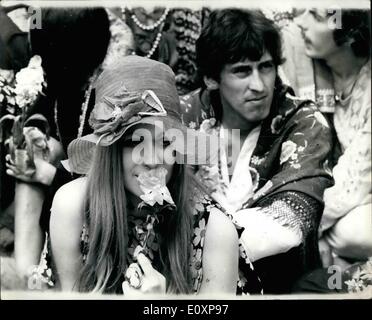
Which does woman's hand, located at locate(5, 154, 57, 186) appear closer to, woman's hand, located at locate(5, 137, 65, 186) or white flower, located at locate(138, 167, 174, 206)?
woman's hand, located at locate(5, 137, 65, 186)

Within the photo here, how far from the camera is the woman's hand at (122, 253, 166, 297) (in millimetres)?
2822

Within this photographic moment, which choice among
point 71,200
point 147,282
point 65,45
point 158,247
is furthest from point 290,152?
point 65,45

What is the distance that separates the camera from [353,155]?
3.14 meters

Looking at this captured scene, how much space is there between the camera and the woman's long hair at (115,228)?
2727 mm

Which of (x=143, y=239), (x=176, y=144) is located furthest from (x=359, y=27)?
(x=143, y=239)

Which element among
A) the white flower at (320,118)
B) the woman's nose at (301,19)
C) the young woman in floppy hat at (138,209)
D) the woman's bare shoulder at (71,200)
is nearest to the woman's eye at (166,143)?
the young woman in floppy hat at (138,209)

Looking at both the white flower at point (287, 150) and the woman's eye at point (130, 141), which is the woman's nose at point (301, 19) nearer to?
the white flower at point (287, 150)

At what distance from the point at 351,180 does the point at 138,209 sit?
1.00 metres

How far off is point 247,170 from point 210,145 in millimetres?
224

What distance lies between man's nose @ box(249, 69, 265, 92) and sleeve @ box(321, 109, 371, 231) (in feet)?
1.66

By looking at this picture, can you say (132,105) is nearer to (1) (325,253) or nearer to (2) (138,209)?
(2) (138,209)

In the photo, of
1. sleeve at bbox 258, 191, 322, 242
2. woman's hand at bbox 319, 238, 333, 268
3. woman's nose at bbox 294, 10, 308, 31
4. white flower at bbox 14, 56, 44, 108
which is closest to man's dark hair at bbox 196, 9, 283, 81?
woman's nose at bbox 294, 10, 308, 31

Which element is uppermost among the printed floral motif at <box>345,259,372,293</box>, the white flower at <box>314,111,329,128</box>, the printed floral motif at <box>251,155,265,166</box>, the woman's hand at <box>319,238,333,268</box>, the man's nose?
the man's nose

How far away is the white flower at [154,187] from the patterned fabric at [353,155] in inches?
30.7
